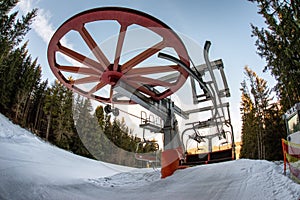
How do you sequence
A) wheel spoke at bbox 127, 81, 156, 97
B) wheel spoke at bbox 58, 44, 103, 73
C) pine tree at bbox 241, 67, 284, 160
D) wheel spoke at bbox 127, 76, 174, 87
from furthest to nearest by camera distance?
pine tree at bbox 241, 67, 284, 160 < wheel spoke at bbox 127, 81, 156, 97 < wheel spoke at bbox 127, 76, 174, 87 < wheel spoke at bbox 58, 44, 103, 73

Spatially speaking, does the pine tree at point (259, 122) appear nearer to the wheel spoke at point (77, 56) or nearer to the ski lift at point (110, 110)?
the ski lift at point (110, 110)

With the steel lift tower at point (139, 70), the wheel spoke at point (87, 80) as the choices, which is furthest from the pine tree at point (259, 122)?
the wheel spoke at point (87, 80)

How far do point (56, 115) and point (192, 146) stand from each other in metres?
12.2

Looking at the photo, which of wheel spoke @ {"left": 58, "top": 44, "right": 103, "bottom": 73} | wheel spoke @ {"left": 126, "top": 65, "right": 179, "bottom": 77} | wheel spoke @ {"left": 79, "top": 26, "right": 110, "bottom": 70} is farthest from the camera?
wheel spoke @ {"left": 126, "top": 65, "right": 179, "bottom": 77}

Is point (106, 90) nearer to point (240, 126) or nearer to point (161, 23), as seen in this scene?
Result: point (161, 23)

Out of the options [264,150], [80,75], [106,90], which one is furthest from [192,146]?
[264,150]

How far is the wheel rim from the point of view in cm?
254

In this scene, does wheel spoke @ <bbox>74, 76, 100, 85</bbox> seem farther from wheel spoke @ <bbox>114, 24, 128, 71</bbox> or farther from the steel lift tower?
wheel spoke @ <bbox>114, 24, 128, 71</bbox>

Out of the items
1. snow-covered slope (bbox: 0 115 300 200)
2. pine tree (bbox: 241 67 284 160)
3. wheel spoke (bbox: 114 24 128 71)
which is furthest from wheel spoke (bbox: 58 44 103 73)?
pine tree (bbox: 241 67 284 160)

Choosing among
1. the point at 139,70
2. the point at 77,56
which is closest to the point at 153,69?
the point at 139,70

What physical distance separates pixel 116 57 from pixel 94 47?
0.33 m

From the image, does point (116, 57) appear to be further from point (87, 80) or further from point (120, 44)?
point (87, 80)

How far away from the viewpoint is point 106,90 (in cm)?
442

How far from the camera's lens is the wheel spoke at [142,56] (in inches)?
116
